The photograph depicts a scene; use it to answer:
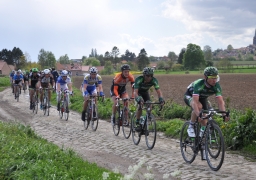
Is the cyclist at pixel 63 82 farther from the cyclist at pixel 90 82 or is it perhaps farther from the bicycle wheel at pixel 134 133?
the bicycle wheel at pixel 134 133

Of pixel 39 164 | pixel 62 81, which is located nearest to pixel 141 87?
pixel 39 164

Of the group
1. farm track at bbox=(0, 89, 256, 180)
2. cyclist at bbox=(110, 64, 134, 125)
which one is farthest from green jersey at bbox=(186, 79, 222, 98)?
cyclist at bbox=(110, 64, 134, 125)

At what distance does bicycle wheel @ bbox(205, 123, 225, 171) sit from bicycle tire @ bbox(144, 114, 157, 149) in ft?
8.07

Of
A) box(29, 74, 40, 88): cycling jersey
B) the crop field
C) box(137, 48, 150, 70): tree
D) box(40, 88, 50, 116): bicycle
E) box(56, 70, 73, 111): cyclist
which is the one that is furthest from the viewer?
box(137, 48, 150, 70): tree

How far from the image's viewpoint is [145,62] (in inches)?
5615

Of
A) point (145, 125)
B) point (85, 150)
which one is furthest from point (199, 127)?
point (85, 150)

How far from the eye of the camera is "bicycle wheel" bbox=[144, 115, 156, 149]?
9.86 metres

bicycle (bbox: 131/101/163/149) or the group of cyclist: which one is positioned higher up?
the group of cyclist

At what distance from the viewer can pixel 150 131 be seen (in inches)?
→ 396

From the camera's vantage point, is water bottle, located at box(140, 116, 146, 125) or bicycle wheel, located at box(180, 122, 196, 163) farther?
water bottle, located at box(140, 116, 146, 125)

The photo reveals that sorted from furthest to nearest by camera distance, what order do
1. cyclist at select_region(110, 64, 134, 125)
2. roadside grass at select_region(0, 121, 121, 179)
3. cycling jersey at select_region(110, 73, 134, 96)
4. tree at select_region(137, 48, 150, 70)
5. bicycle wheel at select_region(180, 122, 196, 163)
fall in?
tree at select_region(137, 48, 150, 70) < cycling jersey at select_region(110, 73, 134, 96) < cyclist at select_region(110, 64, 134, 125) < bicycle wheel at select_region(180, 122, 196, 163) < roadside grass at select_region(0, 121, 121, 179)

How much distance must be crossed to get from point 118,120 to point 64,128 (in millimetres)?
2653

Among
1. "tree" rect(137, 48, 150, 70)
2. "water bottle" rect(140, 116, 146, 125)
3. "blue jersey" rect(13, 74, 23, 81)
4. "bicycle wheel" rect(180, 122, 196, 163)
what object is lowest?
"bicycle wheel" rect(180, 122, 196, 163)

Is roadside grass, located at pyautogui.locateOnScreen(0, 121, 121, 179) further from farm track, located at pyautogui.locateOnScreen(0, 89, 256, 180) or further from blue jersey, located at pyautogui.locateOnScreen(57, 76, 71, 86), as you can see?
blue jersey, located at pyautogui.locateOnScreen(57, 76, 71, 86)
